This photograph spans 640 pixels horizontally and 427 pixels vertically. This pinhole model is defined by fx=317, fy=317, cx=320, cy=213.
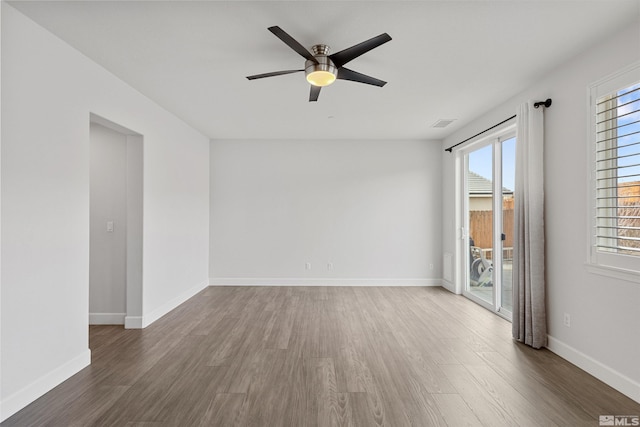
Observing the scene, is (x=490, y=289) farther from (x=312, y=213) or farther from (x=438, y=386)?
(x=312, y=213)

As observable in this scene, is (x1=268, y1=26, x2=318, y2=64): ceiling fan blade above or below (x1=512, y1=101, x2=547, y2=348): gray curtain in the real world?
above

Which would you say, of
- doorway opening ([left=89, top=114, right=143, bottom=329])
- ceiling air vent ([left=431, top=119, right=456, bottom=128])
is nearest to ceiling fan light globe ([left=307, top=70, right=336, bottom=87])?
doorway opening ([left=89, top=114, right=143, bottom=329])

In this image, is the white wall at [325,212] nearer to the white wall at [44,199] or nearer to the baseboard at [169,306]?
the baseboard at [169,306]

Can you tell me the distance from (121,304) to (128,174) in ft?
5.22

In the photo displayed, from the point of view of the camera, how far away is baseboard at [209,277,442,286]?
5.98 m

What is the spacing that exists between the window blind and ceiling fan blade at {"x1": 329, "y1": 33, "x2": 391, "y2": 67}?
1905mm

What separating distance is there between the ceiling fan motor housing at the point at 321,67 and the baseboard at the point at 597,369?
3196 millimetres

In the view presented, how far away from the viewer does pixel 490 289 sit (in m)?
4.58

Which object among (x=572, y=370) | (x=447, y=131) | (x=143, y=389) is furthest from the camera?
(x=447, y=131)

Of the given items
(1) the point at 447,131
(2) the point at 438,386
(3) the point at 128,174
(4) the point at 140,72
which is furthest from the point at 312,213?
(2) the point at 438,386

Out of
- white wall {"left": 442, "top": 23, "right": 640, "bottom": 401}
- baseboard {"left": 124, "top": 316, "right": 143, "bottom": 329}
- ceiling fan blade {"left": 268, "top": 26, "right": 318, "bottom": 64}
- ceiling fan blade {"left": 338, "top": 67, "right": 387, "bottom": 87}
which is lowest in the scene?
baseboard {"left": 124, "top": 316, "right": 143, "bottom": 329}

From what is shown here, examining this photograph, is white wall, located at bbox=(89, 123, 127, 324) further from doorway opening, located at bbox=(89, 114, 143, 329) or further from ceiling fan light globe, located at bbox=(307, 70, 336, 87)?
ceiling fan light globe, located at bbox=(307, 70, 336, 87)

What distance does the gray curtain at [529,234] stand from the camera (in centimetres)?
313

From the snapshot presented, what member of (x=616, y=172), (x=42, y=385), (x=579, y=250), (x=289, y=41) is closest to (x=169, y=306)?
(x=42, y=385)
